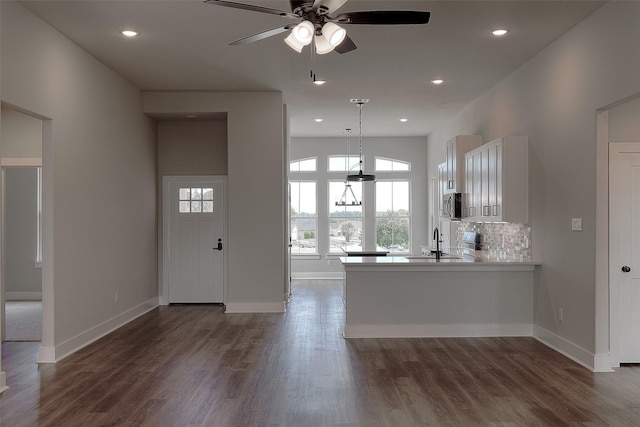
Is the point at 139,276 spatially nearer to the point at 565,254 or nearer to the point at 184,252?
the point at 184,252

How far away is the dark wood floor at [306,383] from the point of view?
11.3ft

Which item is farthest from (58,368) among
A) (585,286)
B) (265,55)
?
(585,286)

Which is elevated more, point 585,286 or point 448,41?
point 448,41

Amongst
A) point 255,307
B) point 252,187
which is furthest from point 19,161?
point 255,307

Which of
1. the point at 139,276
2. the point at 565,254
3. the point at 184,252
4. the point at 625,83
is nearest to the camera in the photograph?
the point at 625,83

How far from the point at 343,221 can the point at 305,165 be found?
5.00ft

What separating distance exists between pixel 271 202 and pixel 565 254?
384 centimetres

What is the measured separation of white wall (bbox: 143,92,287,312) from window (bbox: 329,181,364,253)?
4.28m

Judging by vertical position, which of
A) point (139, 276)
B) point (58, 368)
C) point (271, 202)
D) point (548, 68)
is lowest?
point (58, 368)

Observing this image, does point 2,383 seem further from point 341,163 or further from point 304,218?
point 341,163

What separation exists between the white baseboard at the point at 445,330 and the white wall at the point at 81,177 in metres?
2.87

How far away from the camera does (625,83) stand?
4.02m

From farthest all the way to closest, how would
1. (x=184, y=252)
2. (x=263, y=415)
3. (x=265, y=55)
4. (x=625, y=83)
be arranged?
(x=184, y=252) → (x=265, y=55) → (x=625, y=83) → (x=263, y=415)

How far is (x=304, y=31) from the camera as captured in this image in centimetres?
311
